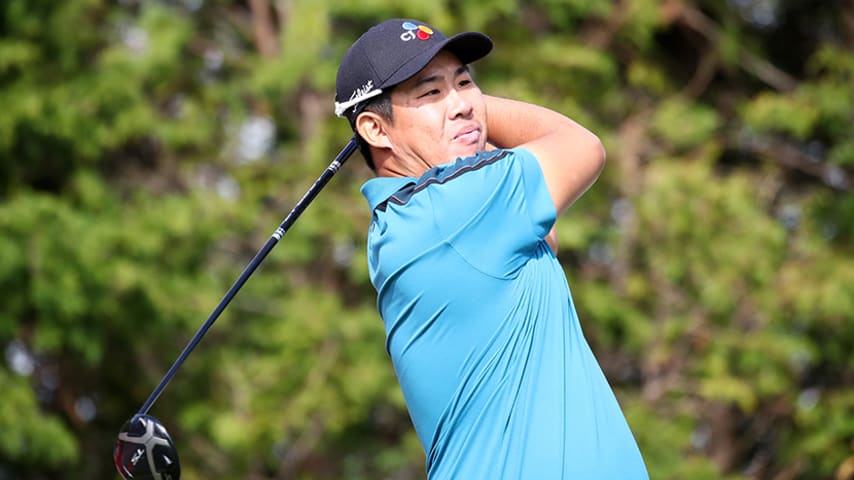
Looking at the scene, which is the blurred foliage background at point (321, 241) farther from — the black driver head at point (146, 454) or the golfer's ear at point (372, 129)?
the golfer's ear at point (372, 129)

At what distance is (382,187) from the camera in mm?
2812

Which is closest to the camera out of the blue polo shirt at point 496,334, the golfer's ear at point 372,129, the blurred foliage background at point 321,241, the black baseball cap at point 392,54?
the blue polo shirt at point 496,334

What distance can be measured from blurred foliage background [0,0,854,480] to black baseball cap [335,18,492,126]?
6276 millimetres

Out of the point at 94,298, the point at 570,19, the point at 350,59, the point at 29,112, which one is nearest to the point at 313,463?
the point at 94,298

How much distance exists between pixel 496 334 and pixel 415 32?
661 mm

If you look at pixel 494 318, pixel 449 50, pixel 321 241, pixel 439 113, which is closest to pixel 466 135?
pixel 439 113

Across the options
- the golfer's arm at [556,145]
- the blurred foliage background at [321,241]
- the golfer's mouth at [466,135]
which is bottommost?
the blurred foliage background at [321,241]

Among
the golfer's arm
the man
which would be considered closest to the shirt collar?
the man

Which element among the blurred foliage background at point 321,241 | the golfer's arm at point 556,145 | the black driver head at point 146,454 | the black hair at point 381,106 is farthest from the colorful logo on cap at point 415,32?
the blurred foliage background at point 321,241

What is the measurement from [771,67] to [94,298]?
220 inches

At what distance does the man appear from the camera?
2.51 metres

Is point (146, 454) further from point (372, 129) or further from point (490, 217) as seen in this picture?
point (490, 217)

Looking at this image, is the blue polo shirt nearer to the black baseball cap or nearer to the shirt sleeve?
the shirt sleeve

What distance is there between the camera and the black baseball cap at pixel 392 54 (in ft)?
8.98
